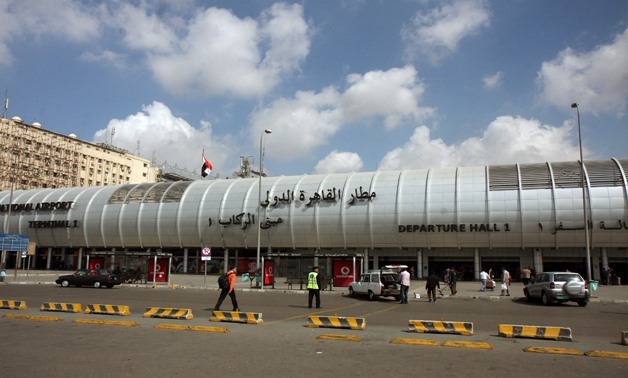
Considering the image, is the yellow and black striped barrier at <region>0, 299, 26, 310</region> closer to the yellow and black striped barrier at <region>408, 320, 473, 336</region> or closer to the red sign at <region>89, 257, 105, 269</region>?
the yellow and black striped barrier at <region>408, 320, 473, 336</region>

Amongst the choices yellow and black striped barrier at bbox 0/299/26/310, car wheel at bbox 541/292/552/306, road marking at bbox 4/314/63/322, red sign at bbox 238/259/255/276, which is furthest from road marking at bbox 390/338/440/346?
red sign at bbox 238/259/255/276

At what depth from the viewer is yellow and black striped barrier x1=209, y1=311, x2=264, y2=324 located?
14.2 m

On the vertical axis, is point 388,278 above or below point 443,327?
above

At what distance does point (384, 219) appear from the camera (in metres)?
48.2

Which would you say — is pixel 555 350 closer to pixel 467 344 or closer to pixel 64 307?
pixel 467 344

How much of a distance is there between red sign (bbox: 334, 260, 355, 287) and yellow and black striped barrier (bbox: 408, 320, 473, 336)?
808 inches

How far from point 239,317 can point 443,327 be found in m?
5.86

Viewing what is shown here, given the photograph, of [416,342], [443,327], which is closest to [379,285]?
[443,327]

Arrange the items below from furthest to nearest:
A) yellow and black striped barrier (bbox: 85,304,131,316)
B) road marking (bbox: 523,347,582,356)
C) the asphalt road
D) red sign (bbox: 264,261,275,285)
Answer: red sign (bbox: 264,261,275,285)
yellow and black striped barrier (bbox: 85,304,131,316)
road marking (bbox: 523,347,582,356)
the asphalt road

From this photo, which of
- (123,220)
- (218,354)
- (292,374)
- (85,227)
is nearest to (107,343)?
(218,354)

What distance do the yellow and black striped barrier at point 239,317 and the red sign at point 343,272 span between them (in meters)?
19.1

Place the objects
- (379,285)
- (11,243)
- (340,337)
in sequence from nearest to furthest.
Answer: (340,337)
(379,285)
(11,243)

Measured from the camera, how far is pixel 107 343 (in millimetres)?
10602

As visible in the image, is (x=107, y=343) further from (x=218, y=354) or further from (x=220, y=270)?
(x=220, y=270)
